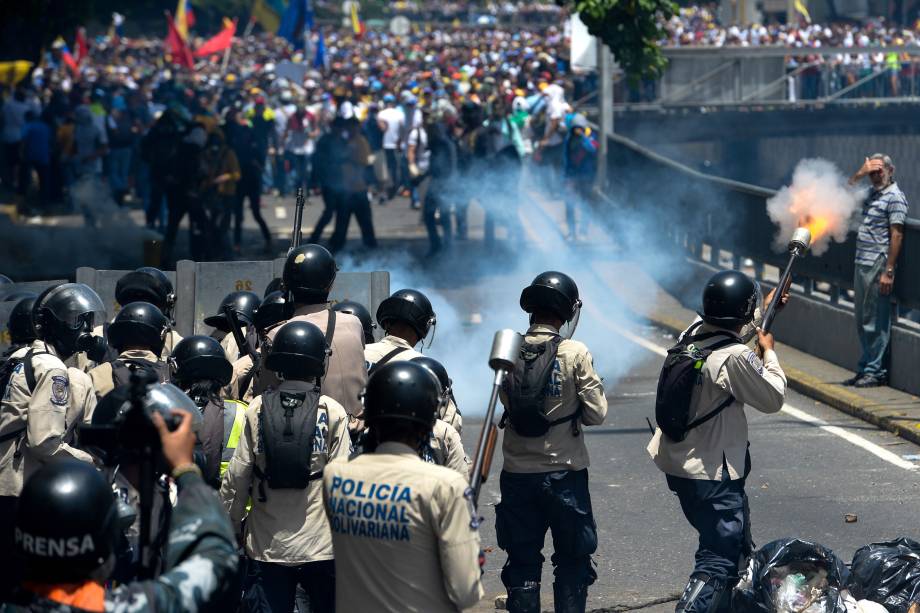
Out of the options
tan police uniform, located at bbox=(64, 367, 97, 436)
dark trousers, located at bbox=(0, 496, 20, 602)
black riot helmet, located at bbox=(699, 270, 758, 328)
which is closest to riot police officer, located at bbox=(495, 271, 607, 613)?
black riot helmet, located at bbox=(699, 270, 758, 328)

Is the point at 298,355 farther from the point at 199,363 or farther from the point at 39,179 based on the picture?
the point at 39,179

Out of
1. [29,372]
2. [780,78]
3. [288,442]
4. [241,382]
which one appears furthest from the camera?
[780,78]

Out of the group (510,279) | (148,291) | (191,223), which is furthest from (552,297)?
(191,223)

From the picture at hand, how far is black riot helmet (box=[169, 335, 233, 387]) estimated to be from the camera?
19.7 ft

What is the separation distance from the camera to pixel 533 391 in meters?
6.34

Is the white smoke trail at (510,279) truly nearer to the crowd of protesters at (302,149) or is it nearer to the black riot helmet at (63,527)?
the crowd of protesters at (302,149)

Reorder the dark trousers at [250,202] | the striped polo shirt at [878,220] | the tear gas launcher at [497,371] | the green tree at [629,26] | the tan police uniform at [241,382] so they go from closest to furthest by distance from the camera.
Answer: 1. the tear gas launcher at [497,371]
2. the tan police uniform at [241,382]
3. the striped polo shirt at [878,220]
4. the green tree at [629,26]
5. the dark trousers at [250,202]

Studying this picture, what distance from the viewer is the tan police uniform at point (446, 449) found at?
5.54 m

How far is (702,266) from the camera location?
646 inches

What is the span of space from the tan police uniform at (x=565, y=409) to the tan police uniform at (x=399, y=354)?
0.25m

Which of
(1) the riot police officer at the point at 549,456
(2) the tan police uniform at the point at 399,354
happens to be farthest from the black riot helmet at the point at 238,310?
(1) the riot police officer at the point at 549,456

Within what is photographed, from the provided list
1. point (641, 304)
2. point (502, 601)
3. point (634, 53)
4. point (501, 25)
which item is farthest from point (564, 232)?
point (501, 25)

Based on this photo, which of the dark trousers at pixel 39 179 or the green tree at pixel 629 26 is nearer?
the green tree at pixel 629 26

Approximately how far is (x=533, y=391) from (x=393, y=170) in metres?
20.7
